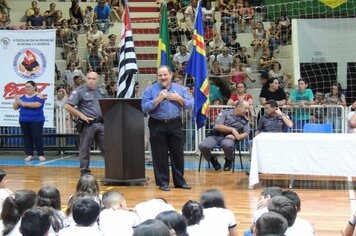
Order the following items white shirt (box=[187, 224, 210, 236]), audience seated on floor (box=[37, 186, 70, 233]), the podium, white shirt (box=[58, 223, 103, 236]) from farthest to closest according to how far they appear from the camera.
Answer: the podium → audience seated on floor (box=[37, 186, 70, 233]) → white shirt (box=[187, 224, 210, 236]) → white shirt (box=[58, 223, 103, 236])

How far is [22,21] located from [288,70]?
7428 millimetres

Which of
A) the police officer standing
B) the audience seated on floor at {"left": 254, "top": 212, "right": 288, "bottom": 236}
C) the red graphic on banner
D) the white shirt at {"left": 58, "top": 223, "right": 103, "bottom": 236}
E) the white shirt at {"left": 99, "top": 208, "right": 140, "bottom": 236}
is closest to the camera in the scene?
the audience seated on floor at {"left": 254, "top": 212, "right": 288, "bottom": 236}

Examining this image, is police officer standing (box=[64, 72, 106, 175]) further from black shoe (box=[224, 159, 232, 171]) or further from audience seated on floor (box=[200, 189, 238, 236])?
audience seated on floor (box=[200, 189, 238, 236])

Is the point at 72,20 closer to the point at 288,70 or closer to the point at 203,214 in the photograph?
the point at 288,70

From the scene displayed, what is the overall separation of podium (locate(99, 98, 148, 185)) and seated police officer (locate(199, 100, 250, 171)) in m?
1.74

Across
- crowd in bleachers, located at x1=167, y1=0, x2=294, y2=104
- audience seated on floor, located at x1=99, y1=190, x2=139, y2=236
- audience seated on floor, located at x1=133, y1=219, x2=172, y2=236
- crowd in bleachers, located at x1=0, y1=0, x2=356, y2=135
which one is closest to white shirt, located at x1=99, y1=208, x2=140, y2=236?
audience seated on floor, located at x1=99, y1=190, x2=139, y2=236

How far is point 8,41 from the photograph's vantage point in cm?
1338

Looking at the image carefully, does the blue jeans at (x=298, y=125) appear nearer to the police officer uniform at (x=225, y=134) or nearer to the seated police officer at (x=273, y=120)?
the police officer uniform at (x=225, y=134)

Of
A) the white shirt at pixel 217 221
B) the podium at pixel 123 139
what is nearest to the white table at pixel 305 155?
the podium at pixel 123 139

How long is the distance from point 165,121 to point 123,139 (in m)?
0.76

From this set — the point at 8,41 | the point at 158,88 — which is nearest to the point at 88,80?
the point at 158,88

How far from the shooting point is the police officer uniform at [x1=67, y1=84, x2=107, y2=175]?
988 centimetres

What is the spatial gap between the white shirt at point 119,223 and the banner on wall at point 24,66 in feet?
27.9

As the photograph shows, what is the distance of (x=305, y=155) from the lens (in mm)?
9078
